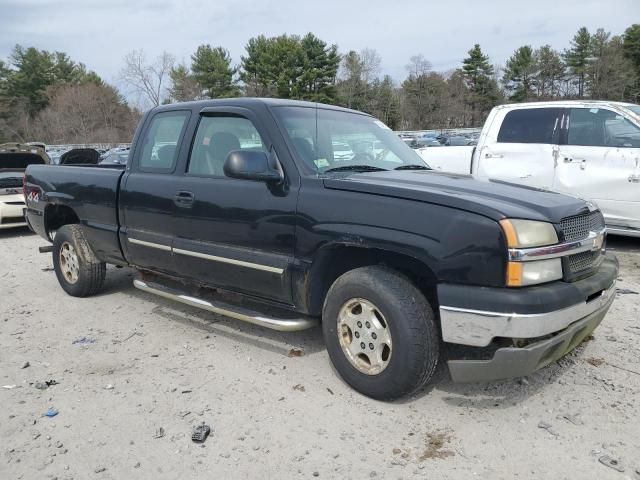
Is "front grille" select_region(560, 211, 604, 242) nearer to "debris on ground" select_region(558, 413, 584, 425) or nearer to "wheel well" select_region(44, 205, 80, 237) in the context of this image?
"debris on ground" select_region(558, 413, 584, 425)

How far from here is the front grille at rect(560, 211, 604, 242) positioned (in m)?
2.98

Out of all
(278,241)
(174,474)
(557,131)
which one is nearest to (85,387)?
(174,474)

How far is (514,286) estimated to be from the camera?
2734 mm

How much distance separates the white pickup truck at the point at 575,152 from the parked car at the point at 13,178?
8387mm

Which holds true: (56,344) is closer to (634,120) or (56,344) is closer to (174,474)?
(174,474)

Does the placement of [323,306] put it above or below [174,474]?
above

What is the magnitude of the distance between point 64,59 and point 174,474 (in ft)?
Answer: 243

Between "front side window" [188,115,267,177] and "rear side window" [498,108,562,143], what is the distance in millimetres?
4881

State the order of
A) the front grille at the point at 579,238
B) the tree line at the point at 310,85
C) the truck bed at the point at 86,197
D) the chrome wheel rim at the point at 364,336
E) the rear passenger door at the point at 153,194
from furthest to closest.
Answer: the tree line at the point at 310,85 → the truck bed at the point at 86,197 → the rear passenger door at the point at 153,194 → the chrome wheel rim at the point at 364,336 → the front grille at the point at 579,238

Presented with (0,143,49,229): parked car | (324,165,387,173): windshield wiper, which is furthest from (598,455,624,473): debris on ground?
(0,143,49,229): parked car

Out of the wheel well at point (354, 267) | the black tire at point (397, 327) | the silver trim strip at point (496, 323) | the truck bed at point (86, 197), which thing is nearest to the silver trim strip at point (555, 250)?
the silver trim strip at point (496, 323)

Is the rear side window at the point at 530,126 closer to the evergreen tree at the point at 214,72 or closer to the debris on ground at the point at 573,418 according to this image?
the debris on ground at the point at 573,418

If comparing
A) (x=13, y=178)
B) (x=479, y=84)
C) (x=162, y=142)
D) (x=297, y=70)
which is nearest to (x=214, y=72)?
(x=297, y=70)

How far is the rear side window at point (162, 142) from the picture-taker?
4375mm
